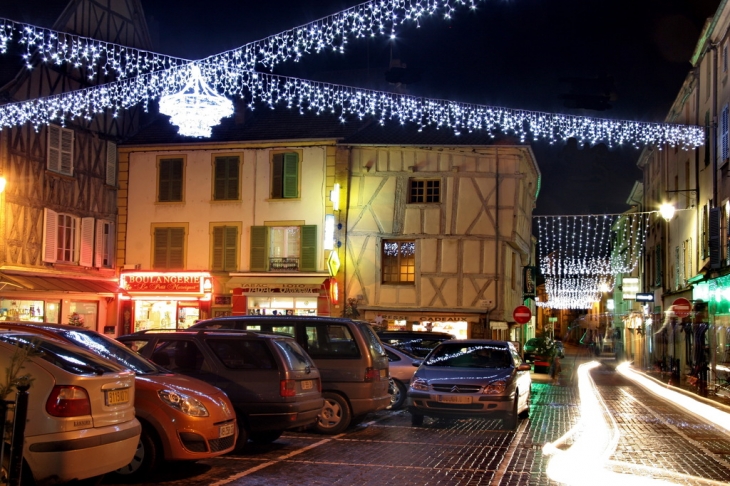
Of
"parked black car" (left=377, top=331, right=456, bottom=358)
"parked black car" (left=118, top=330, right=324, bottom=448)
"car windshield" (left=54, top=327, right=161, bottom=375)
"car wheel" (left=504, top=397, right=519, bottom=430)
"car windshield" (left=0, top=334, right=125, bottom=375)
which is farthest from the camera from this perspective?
"parked black car" (left=377, top=331, right=456, bottom=358)

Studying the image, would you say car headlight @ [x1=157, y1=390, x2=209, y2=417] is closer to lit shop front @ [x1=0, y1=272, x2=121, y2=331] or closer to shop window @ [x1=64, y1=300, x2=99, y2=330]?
lit shop front @ [x1=0, y1=272, x2=121, y2=331]

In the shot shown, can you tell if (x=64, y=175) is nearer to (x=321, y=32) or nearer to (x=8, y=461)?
(x=321, y=32)

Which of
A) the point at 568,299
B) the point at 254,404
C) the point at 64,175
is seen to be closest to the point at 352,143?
the point at 64,175

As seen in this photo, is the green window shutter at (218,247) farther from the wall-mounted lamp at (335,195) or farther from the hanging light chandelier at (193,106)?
the hanging light chandelier at (193,106)

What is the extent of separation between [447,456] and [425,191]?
64.6ft

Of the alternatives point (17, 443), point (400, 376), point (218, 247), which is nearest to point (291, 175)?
point (218, 247)

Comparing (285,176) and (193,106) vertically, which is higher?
(285,176)

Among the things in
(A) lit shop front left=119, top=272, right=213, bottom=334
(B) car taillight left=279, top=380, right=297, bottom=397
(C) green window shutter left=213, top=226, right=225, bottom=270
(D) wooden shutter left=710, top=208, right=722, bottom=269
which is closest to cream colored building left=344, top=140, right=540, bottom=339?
(C) green window shutter left=213, top=226, right=225, bottom=270

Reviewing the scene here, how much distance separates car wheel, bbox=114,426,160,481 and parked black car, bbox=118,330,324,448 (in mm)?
1894

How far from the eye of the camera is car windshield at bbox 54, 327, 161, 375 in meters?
8.78

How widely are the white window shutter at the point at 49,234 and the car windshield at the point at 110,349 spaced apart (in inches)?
781

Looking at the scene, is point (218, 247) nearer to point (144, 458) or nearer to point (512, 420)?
point (512, 420)

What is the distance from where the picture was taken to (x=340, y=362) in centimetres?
1281

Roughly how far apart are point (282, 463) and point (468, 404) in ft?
15.8
